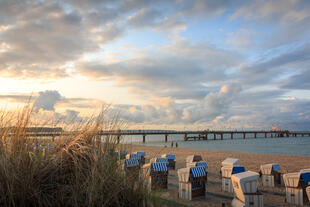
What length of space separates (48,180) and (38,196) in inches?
9.6

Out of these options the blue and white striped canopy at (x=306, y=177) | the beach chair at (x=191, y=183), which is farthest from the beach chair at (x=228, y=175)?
the blue and white striped canopy at (x=306, y=177)

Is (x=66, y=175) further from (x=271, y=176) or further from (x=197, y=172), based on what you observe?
(x=271, y=176)

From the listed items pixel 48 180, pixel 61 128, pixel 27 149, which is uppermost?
pixel 61 128

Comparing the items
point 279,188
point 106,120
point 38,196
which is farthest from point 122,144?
point 279,188

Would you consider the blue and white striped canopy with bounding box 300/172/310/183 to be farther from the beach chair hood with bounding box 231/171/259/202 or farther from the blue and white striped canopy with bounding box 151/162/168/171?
the blue and white striped canopy with bounding box 151/162/168/171

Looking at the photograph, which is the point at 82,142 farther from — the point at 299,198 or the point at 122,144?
the point at 299,198

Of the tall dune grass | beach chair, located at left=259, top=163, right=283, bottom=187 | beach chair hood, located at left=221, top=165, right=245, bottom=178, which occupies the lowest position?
beach chair, located at left=259, top=163, right=283, bottom=187

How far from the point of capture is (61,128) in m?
4.04

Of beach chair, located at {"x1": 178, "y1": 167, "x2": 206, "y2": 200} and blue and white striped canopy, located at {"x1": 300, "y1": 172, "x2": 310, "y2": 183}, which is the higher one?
blue and white striped canopy, located at {"x1": 300, "y1": 172, "x2": 310, "y2": 183}

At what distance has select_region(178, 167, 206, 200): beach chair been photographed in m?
8.43

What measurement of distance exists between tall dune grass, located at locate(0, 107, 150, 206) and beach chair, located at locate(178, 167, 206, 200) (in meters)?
5.51

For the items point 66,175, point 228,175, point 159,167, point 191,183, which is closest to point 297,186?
point 228,175

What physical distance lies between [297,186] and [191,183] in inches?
132

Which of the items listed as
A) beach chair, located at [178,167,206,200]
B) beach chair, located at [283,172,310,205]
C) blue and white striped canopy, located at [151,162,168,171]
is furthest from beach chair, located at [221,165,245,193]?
blue and white striped canopy, located at [151,162,168,171]
